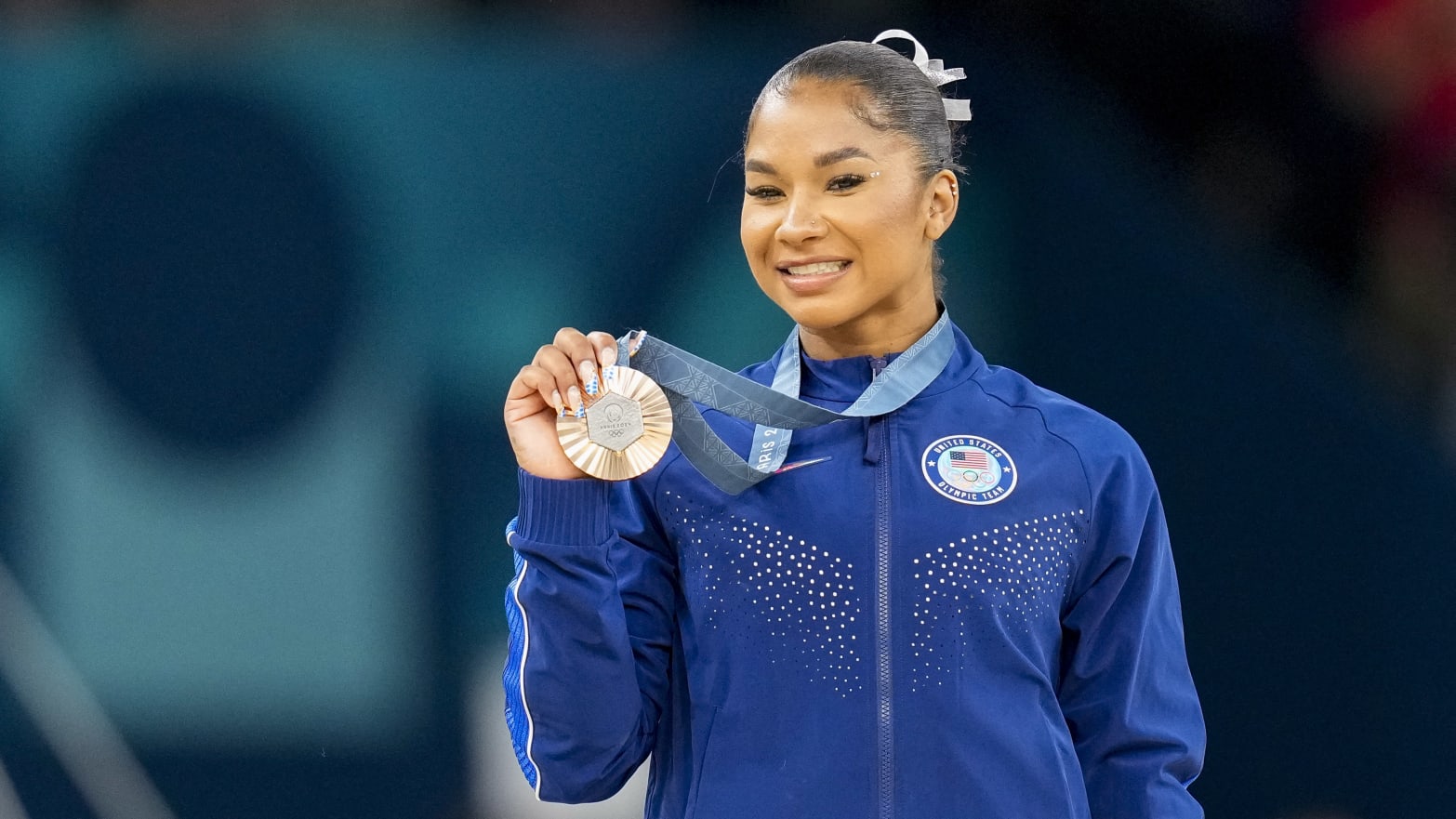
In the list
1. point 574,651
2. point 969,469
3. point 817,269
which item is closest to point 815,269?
point 817,269

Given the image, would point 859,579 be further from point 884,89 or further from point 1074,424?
point 884,89

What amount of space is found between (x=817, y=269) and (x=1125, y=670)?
601 millimetres

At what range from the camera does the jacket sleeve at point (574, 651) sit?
5.67 feet

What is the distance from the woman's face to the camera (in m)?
1.86

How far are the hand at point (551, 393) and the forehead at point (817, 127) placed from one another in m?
0.33

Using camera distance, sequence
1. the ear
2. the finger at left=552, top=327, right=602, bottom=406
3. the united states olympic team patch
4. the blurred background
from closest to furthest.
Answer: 1. the finger at left=552, top=327, right=602, bottom=406
2. the united states olympic team patch
3. the ear
4. the blurred background

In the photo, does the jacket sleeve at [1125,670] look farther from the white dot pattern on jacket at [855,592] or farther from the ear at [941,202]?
the ear at [941,202]

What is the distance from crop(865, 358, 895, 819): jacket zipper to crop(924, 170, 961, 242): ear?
258 millimetres

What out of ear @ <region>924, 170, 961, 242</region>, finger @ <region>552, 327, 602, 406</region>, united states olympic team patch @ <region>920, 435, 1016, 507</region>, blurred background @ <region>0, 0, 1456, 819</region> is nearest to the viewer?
finger @ <region>552, 327, 602, 406</region>

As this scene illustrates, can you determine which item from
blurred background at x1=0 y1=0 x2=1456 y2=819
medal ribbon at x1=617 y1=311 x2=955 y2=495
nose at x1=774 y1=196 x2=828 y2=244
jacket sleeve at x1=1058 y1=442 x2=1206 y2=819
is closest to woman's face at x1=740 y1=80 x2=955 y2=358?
nose at x1=774 y1=196 x2=828 y2=244

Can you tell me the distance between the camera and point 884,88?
75.0 inches

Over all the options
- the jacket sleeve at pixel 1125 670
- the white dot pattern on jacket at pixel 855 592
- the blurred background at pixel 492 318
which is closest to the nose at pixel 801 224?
the white dot pattern on jacket at pixel 855 592

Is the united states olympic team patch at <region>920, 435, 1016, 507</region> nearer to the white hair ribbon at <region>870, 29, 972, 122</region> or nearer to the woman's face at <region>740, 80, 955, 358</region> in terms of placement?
the woman's face at <region>740, 80, 955, 358</region>

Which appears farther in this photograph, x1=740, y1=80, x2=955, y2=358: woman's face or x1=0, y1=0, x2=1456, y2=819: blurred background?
x1=0, y1=0, x2=1456, y2=819: blurred background
